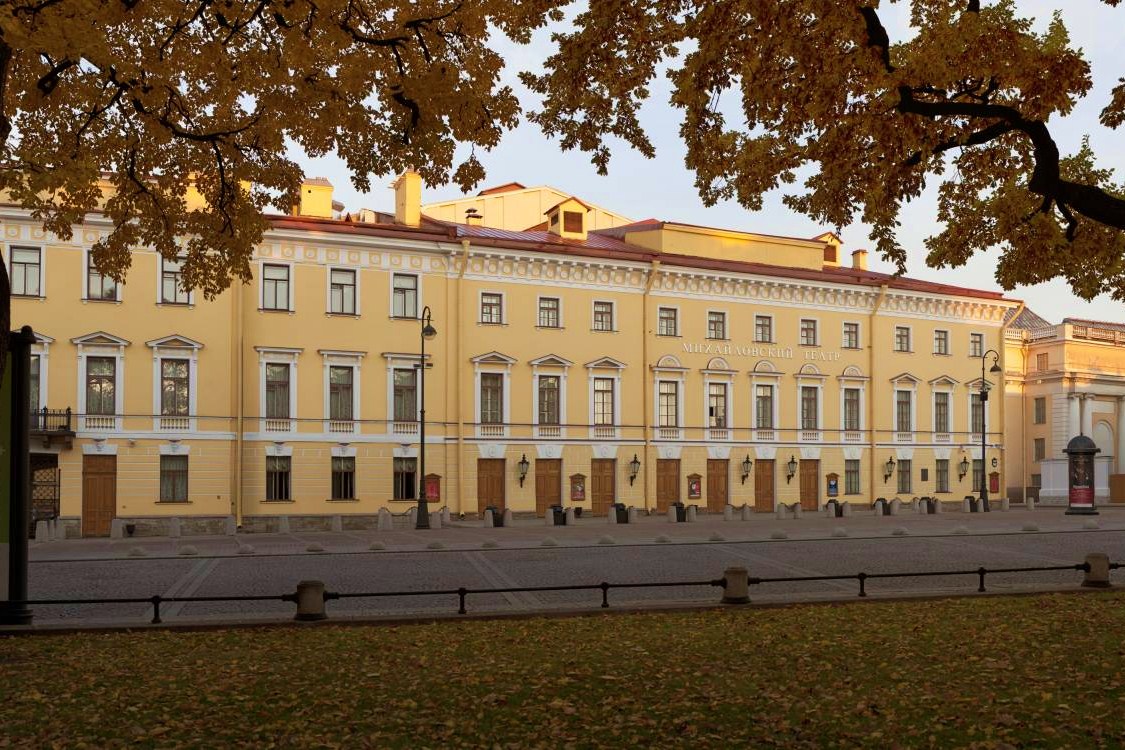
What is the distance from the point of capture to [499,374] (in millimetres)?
45156

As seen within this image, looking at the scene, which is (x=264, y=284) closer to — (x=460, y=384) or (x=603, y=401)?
(x=460, y=384)

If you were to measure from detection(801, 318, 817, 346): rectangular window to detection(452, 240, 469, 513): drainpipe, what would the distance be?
16.5 meters

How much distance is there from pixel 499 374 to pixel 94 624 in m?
31.1

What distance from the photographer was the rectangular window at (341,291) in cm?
4256

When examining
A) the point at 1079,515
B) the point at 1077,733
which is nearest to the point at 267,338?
the point at 1079,515

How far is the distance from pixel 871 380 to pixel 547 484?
17.1m

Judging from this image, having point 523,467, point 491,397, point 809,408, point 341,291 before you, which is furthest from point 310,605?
point 809,408

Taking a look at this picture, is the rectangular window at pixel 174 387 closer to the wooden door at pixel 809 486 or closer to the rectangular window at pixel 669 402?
the rectangular window at pixel 669 402

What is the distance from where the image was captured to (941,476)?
54594 millimetres

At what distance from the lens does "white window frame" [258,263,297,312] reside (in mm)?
41406

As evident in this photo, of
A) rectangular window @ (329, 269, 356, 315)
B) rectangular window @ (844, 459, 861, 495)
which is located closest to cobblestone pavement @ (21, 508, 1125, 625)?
rectangular window @ (329, 269, 356, 315)

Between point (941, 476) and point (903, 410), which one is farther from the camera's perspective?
point (941, 476)

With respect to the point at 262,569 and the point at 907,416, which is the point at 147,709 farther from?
the point at 907,416

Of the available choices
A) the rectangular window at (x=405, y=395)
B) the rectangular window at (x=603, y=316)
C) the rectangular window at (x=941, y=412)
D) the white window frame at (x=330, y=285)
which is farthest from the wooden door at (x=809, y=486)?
the white window frame at (x=330, y=285)
